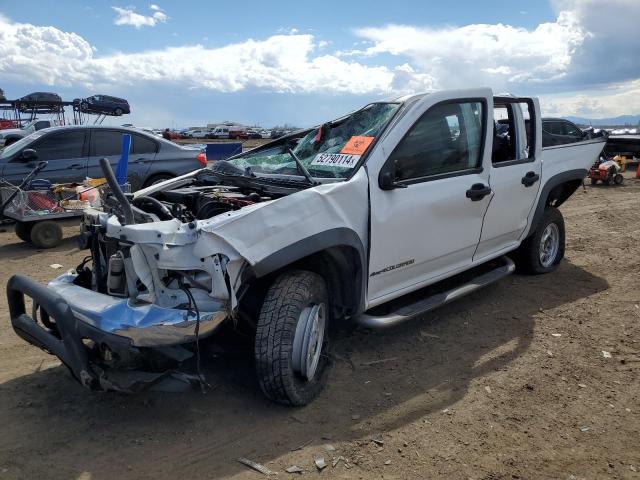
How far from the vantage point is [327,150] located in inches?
161

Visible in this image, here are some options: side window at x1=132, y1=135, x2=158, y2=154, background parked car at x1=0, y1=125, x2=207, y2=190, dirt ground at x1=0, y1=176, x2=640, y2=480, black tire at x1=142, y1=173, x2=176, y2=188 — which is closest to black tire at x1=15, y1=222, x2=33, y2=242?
background parked car at x1=0, y1=125, x2=207, y2=190

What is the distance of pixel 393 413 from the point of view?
343cm

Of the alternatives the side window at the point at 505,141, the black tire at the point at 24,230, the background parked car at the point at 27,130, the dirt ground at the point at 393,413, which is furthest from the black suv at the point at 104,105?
the side window at the point at 505,141

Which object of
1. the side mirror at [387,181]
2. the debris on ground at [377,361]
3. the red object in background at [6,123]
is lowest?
the debris on ground at [377,361]

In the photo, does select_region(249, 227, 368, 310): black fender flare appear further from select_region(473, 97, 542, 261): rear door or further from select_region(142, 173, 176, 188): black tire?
select_region(142, 173, 176, 188): black tire

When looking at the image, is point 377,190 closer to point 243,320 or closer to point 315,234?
point 315,234

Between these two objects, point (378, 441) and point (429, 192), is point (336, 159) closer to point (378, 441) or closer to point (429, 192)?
point (429, 192)

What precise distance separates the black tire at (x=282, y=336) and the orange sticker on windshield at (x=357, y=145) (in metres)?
0.96

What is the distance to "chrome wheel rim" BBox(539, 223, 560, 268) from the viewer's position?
6.05 m

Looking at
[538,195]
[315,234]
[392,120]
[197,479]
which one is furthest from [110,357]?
[538,195]

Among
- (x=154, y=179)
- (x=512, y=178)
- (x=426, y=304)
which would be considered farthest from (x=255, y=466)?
(x=154, y=179)

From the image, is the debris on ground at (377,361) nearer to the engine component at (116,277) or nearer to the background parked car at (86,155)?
the engine component at (116,277)

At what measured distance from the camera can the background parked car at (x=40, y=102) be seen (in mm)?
22536

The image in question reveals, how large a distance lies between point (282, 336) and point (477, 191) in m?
2.14
